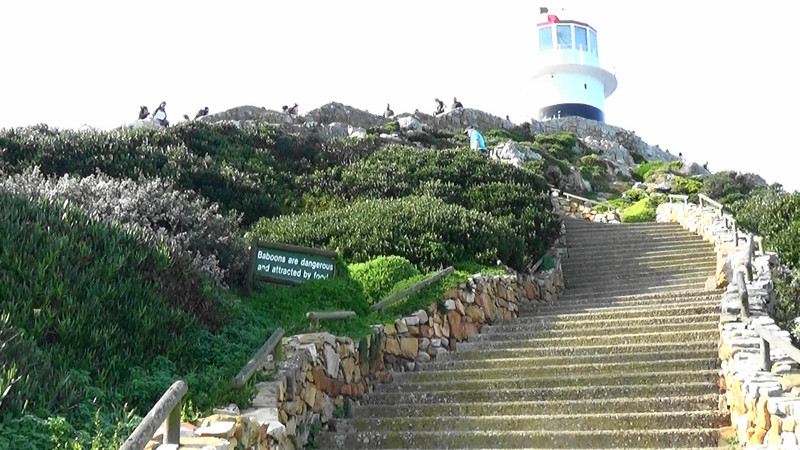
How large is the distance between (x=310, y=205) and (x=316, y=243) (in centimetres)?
428

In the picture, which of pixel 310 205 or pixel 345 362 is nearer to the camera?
pixel 345 362

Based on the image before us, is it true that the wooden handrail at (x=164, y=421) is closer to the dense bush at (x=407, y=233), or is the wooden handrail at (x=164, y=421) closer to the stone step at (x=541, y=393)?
the stone step at (x=541, y=393)

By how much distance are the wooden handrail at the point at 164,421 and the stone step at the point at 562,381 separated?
468cm

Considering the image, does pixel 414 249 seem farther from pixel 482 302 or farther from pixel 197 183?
pixel 197 183

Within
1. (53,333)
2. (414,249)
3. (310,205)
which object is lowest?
(53,333)

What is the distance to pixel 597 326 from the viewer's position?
443 inches

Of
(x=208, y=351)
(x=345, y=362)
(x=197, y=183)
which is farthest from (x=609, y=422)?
(x=197, y=183)

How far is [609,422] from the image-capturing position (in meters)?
7.70

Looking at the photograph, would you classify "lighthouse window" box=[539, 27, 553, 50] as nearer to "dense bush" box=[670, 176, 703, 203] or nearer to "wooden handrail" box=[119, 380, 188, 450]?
"dense bush" box=[670, 176, 703, 203]

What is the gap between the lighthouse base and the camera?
52.9m

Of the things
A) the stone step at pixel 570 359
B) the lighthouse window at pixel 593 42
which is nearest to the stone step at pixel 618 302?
the stone step at pixel 570 359

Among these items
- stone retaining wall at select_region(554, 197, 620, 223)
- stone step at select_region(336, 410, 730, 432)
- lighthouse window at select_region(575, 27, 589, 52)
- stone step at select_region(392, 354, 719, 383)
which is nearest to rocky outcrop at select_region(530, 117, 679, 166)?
lighthouse window at select_region(575, 27, 589, 52)

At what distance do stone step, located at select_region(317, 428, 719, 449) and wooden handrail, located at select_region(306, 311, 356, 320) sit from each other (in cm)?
150

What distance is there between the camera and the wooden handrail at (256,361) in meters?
6.71
